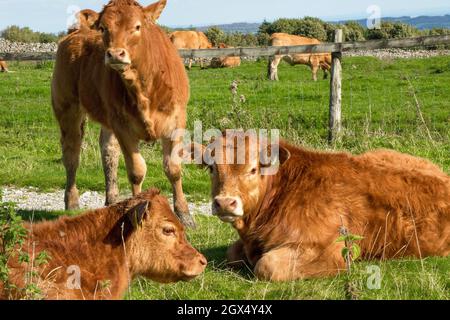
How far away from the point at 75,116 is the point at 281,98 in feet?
39.0

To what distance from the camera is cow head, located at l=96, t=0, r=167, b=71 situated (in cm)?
926

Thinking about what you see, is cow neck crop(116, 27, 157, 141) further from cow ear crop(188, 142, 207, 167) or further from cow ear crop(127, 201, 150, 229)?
cow ear crop(127, 201, 150, 229)

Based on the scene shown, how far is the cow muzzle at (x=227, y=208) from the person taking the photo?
7.24 metres

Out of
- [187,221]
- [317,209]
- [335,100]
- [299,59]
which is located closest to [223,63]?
[299,59]

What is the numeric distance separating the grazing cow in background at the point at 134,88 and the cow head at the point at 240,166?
7.10 feet

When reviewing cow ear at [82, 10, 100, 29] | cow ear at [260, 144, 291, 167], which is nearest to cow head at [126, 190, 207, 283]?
cow ear at [260, 144, 291, 167]

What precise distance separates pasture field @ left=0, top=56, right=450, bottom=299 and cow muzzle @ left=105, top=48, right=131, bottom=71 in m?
2.16

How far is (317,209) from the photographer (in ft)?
25.3

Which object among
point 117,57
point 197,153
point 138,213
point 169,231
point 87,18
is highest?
point 87,18

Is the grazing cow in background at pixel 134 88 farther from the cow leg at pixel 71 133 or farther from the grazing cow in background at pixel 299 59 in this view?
the grazing cow in background at pixel 299 59

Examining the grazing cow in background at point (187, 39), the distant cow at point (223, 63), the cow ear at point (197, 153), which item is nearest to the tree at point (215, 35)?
the grazing cow in background at point (187, 39)

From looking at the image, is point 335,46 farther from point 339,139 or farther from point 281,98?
point 281,98

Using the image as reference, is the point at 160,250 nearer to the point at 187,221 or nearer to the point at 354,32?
the point at 187,221

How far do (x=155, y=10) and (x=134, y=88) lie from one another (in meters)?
1.03
